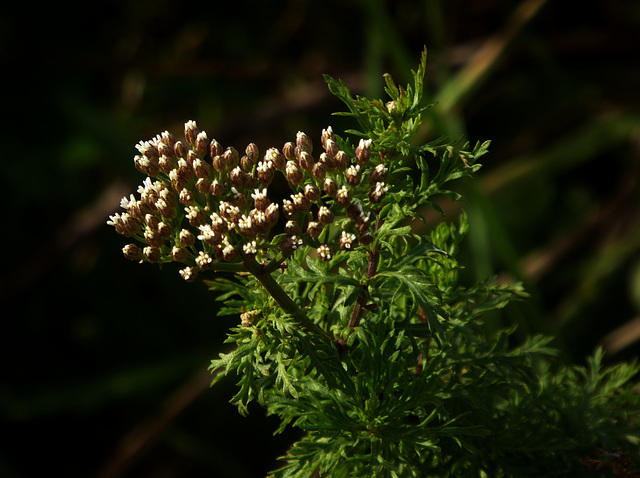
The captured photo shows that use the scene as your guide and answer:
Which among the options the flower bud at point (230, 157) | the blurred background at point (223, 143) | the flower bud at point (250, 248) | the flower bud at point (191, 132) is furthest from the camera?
the blurred background at point (223, 143)

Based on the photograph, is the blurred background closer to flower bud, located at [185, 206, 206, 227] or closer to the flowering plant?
the flowering plant

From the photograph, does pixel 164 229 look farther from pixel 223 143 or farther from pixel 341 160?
pixel 223 143

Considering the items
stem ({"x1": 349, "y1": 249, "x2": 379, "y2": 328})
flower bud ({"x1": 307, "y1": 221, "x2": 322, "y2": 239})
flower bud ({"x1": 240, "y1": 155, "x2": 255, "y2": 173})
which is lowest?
stem ({"x1": 349, "y1": 249, "x2": 379, "y2": 328})

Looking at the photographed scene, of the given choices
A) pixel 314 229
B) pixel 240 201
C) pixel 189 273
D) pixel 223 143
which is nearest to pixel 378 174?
pixel 314 229

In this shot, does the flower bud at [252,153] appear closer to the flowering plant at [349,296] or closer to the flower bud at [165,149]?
the flowering plant at [349,296]

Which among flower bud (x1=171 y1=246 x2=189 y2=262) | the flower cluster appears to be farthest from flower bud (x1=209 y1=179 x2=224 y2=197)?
flower bud (x1=171 y1=246 x2=189 y2=262)

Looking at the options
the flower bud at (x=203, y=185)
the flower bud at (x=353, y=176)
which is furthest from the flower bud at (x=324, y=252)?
the flower bud at (x=203, y=185)
